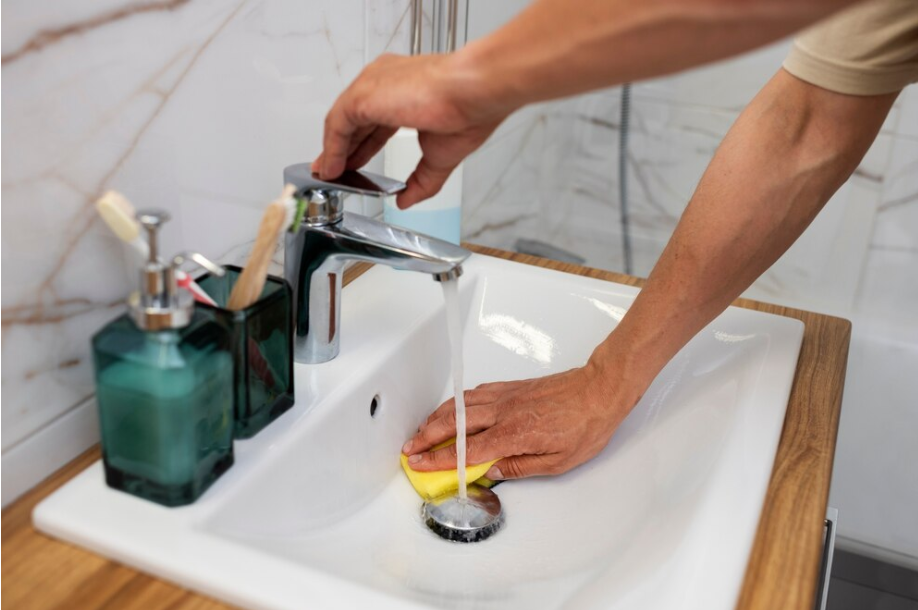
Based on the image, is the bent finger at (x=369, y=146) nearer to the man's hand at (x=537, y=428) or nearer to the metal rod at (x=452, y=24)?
the man's hand at (x=537, y=428)

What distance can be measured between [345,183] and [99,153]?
0.58 feet

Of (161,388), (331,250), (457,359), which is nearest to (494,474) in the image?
(457,359)

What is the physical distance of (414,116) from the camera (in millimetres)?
572

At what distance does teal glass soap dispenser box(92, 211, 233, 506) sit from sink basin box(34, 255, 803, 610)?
0.02 metres

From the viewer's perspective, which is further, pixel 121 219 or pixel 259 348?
pixel 259 348

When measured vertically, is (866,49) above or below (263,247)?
→ above

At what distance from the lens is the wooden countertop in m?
0.54

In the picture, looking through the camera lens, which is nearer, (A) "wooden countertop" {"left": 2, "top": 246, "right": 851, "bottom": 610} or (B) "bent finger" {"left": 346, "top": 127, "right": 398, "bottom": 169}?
(A) "wooden countertop" {"left": 2, "top": 246, "right": 851, "bottom": 610}

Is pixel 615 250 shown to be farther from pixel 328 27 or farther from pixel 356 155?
pixel 356 155

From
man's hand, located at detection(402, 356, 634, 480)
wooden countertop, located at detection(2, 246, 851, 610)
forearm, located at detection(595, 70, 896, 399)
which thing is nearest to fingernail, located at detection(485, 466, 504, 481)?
man's hand, located at detection(402, 356, 634, 480)

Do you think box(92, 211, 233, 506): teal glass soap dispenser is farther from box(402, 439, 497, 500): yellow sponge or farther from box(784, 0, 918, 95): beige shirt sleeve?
box(784, 0, 918, 95): beige shirt sleeve

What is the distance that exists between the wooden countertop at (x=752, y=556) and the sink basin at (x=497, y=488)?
1 cm

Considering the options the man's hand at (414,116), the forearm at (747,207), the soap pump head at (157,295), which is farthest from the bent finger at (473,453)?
the soap pump head at (157,295)

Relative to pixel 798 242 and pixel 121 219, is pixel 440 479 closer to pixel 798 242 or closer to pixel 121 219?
pixel 121 219
